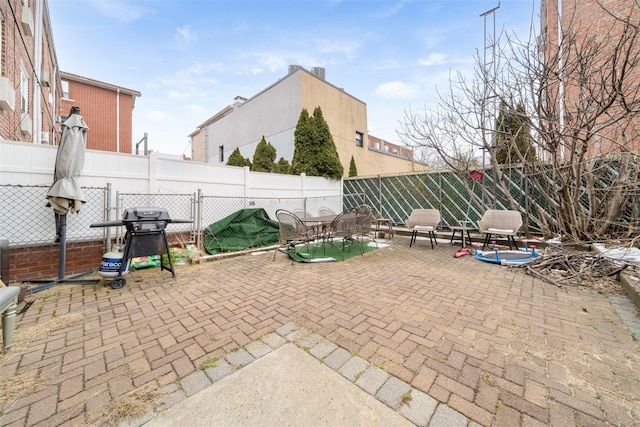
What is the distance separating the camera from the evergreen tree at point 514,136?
190 inches

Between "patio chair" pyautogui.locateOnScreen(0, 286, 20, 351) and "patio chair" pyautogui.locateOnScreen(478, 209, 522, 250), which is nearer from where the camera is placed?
"patio chair" pyautogui.locateOnScreen(0, 286, 20, 351)

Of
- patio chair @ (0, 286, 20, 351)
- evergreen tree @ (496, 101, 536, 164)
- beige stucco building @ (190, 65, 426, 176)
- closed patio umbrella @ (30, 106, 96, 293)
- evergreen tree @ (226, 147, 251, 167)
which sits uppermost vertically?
beige stucco building @ (190, 65, 426, 176)

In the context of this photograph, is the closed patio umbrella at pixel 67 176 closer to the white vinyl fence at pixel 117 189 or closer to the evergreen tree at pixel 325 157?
the white vinyl fence at pixel 117 189

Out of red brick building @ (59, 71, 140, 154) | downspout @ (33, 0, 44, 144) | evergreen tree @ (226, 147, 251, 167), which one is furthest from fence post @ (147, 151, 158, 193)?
red brick building @ (59, 71, 140, 154)

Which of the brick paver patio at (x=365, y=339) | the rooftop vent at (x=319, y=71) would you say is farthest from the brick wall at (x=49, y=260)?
the rooftop vent at (x=319, y=71)

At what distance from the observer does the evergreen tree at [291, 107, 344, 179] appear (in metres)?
10.0

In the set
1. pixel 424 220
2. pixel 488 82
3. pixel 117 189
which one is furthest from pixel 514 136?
pixel 117 189

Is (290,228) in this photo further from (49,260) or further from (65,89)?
(65,89)

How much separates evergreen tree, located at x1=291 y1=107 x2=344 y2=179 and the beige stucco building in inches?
98.4

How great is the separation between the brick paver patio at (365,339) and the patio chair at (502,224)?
1880 mm

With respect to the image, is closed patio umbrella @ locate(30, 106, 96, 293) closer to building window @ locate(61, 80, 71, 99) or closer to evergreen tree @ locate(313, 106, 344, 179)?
evergreen tree @ locate(313, 106, 344, 179)

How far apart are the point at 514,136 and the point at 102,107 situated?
20.6 m

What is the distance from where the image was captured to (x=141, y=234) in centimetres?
333

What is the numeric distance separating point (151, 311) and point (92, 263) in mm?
2463
